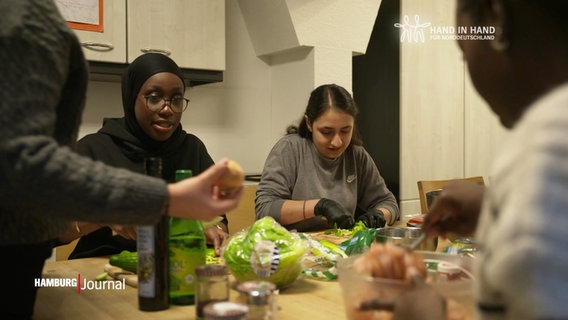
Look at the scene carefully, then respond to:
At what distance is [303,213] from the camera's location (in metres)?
1.99

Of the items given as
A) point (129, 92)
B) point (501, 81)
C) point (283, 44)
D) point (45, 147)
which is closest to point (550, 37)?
point (501, 81)

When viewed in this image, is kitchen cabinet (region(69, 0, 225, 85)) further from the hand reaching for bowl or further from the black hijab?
the hand reaching for bowl

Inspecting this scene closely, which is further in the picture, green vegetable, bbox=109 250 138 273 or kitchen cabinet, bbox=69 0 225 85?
kitchen cabinet, bbox=69 0 225 85

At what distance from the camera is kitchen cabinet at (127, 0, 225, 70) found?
8.21 ft

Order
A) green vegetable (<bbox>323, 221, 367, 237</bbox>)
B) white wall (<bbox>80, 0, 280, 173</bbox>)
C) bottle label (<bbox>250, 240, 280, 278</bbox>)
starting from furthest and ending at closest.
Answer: white wall (<bbox>80, 0, 280, 173</bbox>), green vegetable (<bbox>323, 221, 367, 237</bbox>), bottle label (<bbox>250, 240, 280, 278</bbox>)

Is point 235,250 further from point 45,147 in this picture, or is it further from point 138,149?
point 138,149

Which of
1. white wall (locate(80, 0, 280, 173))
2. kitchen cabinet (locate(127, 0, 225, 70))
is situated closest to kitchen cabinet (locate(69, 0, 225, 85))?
kitchen cabinet (locate(127, 0, 225, 70))

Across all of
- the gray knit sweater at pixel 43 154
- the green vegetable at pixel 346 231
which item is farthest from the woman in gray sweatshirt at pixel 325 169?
the gray knit sweater at pixel 43 154

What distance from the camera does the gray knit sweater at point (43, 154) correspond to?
0.63 meters

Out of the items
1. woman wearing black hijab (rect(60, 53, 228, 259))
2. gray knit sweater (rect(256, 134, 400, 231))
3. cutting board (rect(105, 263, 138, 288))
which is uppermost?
woman wearing black hijab (rect(60, 53, 228, 259))

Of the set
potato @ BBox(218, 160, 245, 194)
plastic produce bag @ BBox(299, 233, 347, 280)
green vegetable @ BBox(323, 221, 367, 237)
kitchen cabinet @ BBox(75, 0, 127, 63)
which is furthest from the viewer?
kitchen cabinet @ BBox(75, 0, 127, 63)

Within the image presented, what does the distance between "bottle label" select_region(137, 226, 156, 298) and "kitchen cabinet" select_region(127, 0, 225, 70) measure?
1.75 m

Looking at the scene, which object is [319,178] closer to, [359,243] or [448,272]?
[359,243]

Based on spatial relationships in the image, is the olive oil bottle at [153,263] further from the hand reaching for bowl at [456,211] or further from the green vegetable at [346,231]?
the green vegetable at [346,231]
